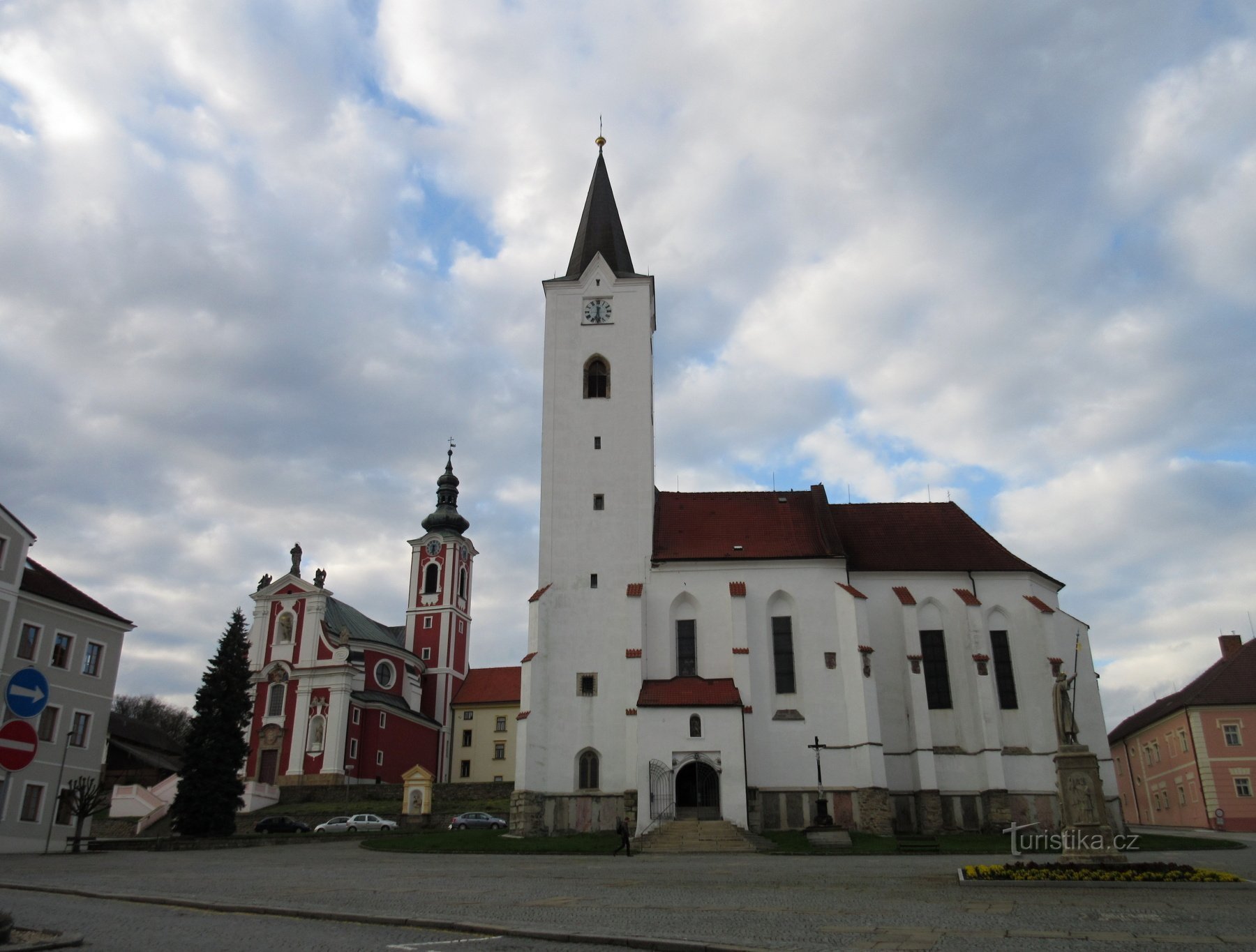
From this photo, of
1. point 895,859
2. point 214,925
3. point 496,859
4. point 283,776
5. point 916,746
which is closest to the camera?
point 214,925

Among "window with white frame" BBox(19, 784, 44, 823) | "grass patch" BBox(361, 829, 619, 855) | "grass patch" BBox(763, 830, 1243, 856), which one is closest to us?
"grass patch" BBox(763, 830, 1243, 856)

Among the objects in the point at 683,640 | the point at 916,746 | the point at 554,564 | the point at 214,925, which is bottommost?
the point at 214,925

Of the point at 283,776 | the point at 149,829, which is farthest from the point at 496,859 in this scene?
the point at 283,776

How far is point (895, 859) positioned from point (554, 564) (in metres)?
18.8

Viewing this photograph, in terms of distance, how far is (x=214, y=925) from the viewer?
11.2 meters

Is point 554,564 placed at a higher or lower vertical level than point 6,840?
higher

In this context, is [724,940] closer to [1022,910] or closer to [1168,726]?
[1022,910]

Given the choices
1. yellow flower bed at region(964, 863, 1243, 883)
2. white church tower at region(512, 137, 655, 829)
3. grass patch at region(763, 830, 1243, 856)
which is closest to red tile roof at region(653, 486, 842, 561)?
white church tower at region(512, 137, 655, 829)

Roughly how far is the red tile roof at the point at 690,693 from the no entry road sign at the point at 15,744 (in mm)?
26507

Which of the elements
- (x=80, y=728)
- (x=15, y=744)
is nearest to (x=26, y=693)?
(x=15, y=744)

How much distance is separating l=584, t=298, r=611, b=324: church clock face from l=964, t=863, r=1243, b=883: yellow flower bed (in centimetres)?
3033

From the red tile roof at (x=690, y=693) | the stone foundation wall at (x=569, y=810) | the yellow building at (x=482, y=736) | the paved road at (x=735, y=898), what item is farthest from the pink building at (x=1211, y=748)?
the yellow building at (x=482, y=736)

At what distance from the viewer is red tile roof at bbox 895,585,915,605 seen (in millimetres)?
37844

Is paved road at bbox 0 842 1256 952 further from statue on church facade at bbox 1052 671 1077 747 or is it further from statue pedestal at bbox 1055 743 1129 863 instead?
statue on church facade at bbox 1052 671 1077 747
